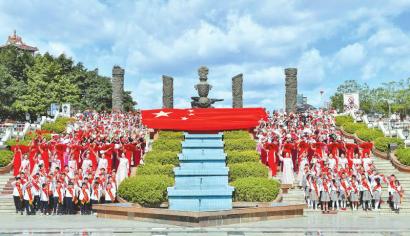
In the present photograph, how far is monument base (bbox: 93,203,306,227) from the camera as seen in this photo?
607 inches

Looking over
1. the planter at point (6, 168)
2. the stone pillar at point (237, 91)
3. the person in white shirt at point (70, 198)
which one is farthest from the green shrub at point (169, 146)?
the stone pillar at point (237, 91)

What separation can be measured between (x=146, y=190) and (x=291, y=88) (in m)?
35.4

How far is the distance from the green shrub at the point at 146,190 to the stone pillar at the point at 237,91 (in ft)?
99.8

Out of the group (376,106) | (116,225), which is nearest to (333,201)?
(116,225)

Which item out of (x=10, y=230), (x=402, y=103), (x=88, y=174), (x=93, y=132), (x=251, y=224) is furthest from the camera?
(x=402, y=103)

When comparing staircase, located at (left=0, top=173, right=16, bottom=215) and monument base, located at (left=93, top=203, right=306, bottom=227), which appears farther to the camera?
staircase, located at (left=0, top=173, right=16, bottom=215)

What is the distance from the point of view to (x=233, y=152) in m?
25.3

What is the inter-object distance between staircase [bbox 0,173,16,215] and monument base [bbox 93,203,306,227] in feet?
12.9

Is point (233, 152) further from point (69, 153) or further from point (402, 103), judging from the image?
point (402, 103)

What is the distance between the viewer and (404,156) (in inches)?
1001

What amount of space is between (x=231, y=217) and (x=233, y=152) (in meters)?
9.25

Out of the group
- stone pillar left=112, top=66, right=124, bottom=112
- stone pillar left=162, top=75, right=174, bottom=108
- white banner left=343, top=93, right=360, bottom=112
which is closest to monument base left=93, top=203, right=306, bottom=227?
white banner left=343, top=93, right=360, bottom=112

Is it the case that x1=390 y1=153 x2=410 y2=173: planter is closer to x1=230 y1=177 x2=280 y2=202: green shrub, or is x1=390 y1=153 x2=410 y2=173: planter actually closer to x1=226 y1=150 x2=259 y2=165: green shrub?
x1=226 y1=150 x2=259 y2=165: green shrub

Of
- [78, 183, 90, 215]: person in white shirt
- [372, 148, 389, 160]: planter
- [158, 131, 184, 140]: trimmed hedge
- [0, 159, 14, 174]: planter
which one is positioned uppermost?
[158, 131, 184, 140]: trimmed hedge
